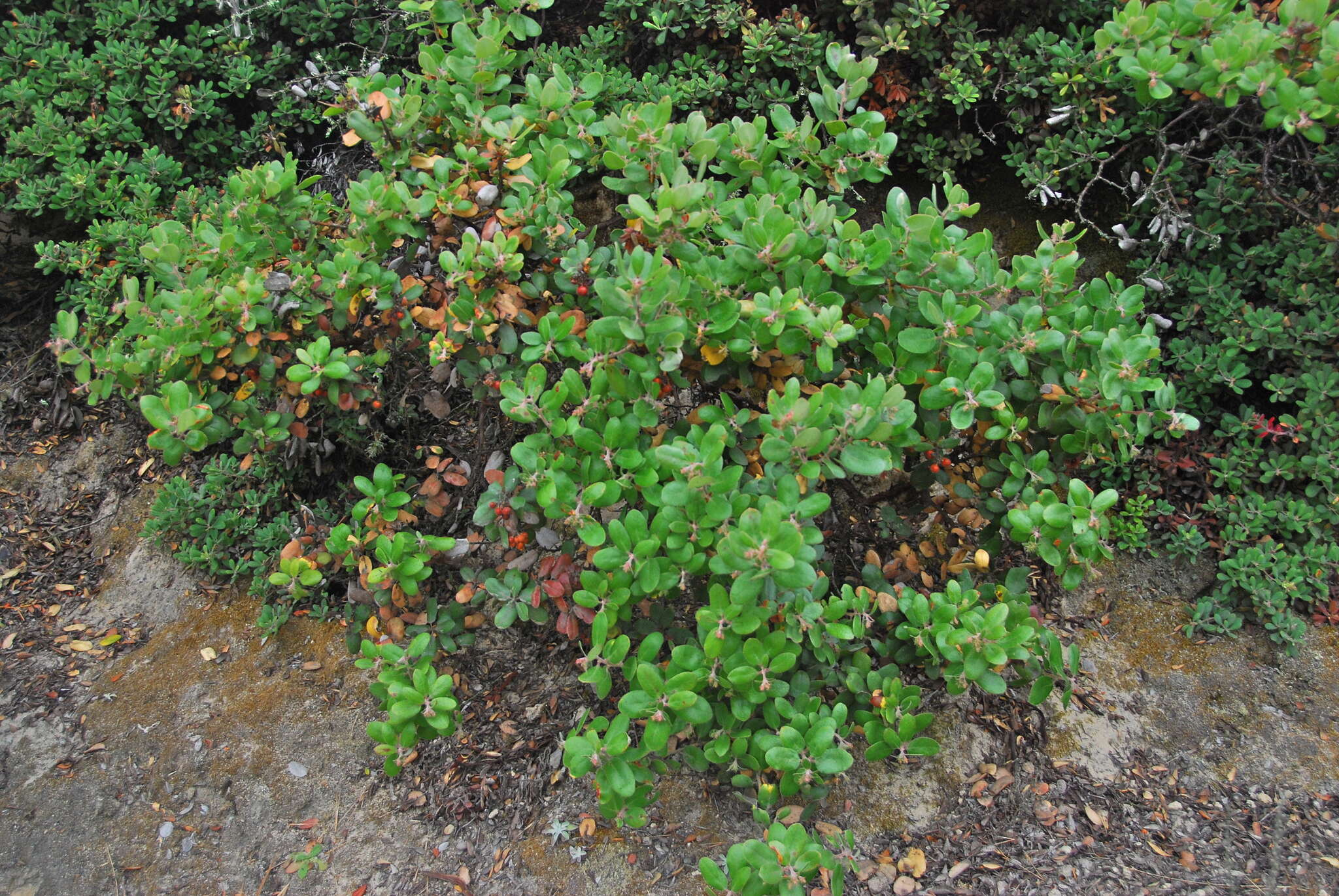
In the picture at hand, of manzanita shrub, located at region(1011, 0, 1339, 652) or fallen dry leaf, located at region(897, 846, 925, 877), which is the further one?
manzanita shrub, located at region(1011, 0, 1339, 652)

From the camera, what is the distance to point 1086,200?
3465 millimetres

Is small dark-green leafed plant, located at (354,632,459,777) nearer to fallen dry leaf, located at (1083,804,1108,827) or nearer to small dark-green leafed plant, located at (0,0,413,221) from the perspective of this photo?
fallen dry leaf, located at (1083,804,1108,827)

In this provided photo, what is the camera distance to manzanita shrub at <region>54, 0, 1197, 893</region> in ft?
6.33

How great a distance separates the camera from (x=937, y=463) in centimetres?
239

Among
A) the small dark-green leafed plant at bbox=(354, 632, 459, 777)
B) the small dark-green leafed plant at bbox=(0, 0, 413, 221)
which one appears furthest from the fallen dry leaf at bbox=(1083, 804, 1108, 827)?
the small dark-green leafed plant at bbox=(0, 0, 413, 221)

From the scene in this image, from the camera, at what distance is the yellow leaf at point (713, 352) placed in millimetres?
2039

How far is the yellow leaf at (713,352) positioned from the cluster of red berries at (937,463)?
756 millimetres

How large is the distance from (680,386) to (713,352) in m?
0.14

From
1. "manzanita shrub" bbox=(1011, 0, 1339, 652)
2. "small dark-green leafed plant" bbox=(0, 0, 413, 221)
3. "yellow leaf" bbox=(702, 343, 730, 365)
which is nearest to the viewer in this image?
"yellow leaf" bbox=(702, 343, 730, 365)

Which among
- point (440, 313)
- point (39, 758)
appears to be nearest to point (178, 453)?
point (440, 313)

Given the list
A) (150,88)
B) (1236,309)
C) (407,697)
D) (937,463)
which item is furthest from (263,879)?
(1236,309)

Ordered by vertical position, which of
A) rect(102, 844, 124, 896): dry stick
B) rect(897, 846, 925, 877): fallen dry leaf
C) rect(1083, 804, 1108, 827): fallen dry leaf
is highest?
rect(1083, 804, 1108, 827): fallen dry leaf

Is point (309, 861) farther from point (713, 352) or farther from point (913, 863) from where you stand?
point (713, 352)

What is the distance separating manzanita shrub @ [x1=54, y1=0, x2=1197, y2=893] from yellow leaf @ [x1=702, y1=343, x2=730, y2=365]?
0.02 m
